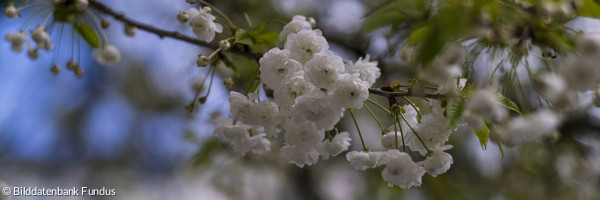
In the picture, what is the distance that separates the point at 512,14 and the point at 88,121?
266cm

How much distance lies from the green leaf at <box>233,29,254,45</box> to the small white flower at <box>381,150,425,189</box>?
413mm

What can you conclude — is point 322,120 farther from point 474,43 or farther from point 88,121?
point 88,121

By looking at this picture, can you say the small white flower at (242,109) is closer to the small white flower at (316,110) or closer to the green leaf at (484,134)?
the small white flower at (316,110)

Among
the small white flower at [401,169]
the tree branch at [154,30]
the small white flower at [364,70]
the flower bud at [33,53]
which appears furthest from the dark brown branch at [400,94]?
the flower bud at [33,53]

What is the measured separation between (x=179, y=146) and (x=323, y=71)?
6.31 feet

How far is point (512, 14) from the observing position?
0.55 m

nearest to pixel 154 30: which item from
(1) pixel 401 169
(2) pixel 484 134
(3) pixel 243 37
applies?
(3) pixel 243 37

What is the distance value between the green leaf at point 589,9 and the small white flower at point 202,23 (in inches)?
29.4

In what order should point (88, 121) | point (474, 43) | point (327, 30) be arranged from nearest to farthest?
point (474, 43), point (327, 30), point (88, 121)

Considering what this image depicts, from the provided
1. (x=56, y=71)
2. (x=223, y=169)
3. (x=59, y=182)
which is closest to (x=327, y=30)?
(x=223, y=169)

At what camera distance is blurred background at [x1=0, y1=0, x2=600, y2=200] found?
225cm

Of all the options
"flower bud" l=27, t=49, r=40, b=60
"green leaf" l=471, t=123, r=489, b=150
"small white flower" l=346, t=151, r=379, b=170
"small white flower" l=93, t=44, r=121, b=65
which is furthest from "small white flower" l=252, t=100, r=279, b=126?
"flower bud" l=27, t=49, r=40, b=60

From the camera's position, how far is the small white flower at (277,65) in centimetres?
83

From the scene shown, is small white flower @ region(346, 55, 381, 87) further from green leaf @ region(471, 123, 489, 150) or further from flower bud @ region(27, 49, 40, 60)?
flower bud @ region(27, 49, 40, 60)
